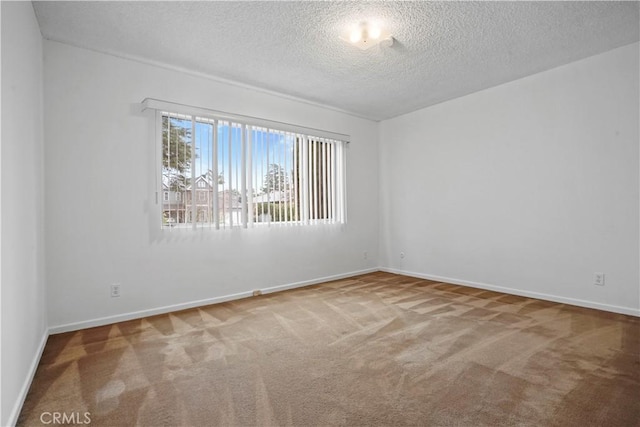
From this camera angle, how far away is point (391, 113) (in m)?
5.44

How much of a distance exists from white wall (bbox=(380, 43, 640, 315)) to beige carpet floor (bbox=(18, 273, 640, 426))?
1.95ft

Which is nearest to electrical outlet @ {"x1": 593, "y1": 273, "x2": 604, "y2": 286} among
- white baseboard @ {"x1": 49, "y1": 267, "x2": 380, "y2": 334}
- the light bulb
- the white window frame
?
the white window frame

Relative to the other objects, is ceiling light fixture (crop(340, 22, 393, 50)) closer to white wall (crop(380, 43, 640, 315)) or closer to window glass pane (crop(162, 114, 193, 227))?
window glass pane (crop(162, 114, 193, 227))

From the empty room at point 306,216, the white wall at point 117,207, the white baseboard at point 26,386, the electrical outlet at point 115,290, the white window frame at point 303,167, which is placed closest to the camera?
the white baseboard at point 26,386

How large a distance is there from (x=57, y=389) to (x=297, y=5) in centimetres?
310

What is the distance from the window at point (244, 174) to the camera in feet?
11.9

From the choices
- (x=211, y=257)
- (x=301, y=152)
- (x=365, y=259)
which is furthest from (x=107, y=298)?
(x=365, y=259)

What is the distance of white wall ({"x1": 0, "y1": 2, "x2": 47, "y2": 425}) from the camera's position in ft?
5.54

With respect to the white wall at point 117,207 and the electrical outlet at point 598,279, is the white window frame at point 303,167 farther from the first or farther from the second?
the electrical outlet at point 598,279

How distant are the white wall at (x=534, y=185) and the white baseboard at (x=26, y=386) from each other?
4.62 metres

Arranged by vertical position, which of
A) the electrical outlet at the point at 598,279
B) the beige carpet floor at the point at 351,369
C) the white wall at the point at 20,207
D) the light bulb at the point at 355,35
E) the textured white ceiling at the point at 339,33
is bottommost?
the beige carpet floor at the point at 351,369

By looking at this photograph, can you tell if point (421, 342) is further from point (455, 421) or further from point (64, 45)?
point (64, 45)

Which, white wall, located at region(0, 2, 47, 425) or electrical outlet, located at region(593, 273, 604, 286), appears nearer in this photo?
white wall, located at region(0, 2, 47, 425)

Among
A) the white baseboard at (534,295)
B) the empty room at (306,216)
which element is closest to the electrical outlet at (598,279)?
the empty room at (306,216)
